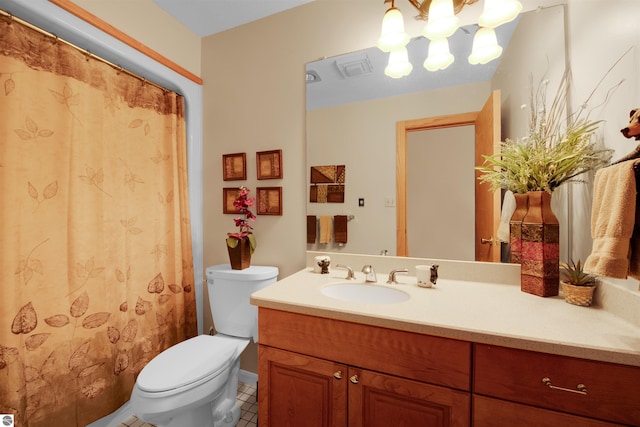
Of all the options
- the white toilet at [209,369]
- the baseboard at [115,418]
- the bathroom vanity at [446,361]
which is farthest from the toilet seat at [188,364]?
the baseboard at [115,418]

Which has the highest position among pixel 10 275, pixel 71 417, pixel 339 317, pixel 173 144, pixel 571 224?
pixel 173 144

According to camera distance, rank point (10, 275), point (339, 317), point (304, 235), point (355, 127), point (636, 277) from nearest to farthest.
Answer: point (636, 277), point (339, 317), point (10, 275), point (355, 127), point (304, 235)

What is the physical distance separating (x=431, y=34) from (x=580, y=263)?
107cm

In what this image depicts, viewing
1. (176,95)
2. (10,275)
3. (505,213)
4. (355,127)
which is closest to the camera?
(10,275)

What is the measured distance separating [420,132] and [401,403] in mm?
1179

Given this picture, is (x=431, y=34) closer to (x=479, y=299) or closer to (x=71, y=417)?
(x=479, y=299)

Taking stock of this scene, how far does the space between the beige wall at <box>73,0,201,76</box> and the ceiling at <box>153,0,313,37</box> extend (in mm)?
60

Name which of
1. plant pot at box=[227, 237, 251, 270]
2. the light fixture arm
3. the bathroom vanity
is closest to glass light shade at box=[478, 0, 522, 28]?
the light fixture arm

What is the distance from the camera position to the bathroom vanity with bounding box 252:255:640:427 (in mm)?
655

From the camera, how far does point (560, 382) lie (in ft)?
2.20

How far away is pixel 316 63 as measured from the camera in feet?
5.08

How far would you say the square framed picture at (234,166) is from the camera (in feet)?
5.78

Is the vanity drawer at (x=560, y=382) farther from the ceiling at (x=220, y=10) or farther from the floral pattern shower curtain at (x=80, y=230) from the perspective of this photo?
the ceiling at (x=220, y=10)

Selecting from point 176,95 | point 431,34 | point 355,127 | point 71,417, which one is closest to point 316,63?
point 355,127
